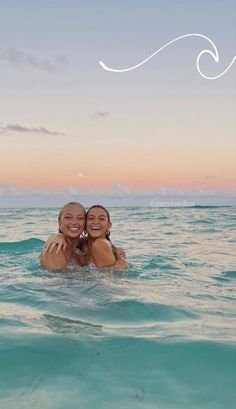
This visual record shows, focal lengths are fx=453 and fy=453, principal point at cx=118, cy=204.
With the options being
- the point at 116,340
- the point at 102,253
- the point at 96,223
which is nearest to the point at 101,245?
the point at 102,253

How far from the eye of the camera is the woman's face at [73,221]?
23.8 feet

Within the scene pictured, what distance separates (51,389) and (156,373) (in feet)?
2.59

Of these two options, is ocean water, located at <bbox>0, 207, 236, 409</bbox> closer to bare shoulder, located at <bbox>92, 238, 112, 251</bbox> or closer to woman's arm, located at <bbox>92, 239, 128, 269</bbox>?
woman's arm, located at <bbox>92, 239, 128, 269</bbox>

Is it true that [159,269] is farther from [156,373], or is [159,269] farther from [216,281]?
[156,373]

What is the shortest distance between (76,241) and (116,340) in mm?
3792

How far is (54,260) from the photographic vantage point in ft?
23.5

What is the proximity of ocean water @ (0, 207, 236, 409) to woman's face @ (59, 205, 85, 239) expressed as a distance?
61 cm

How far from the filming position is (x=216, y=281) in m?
7.20

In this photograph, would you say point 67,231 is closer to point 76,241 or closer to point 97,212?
point 76,241

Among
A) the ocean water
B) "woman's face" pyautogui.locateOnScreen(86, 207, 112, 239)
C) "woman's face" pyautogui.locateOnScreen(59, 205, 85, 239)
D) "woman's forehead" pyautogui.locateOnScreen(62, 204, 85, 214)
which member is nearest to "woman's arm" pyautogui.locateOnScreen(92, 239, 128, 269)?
the ocean water

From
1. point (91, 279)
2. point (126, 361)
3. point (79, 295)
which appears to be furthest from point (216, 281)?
point (126, 361)

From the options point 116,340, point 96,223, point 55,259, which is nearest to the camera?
point 116,340

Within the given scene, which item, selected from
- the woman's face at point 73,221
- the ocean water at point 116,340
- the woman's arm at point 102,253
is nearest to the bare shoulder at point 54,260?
the ocean water at point 116,340

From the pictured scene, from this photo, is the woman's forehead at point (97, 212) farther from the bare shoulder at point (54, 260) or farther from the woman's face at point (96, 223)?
the bare shoulder at point (54, 260)
